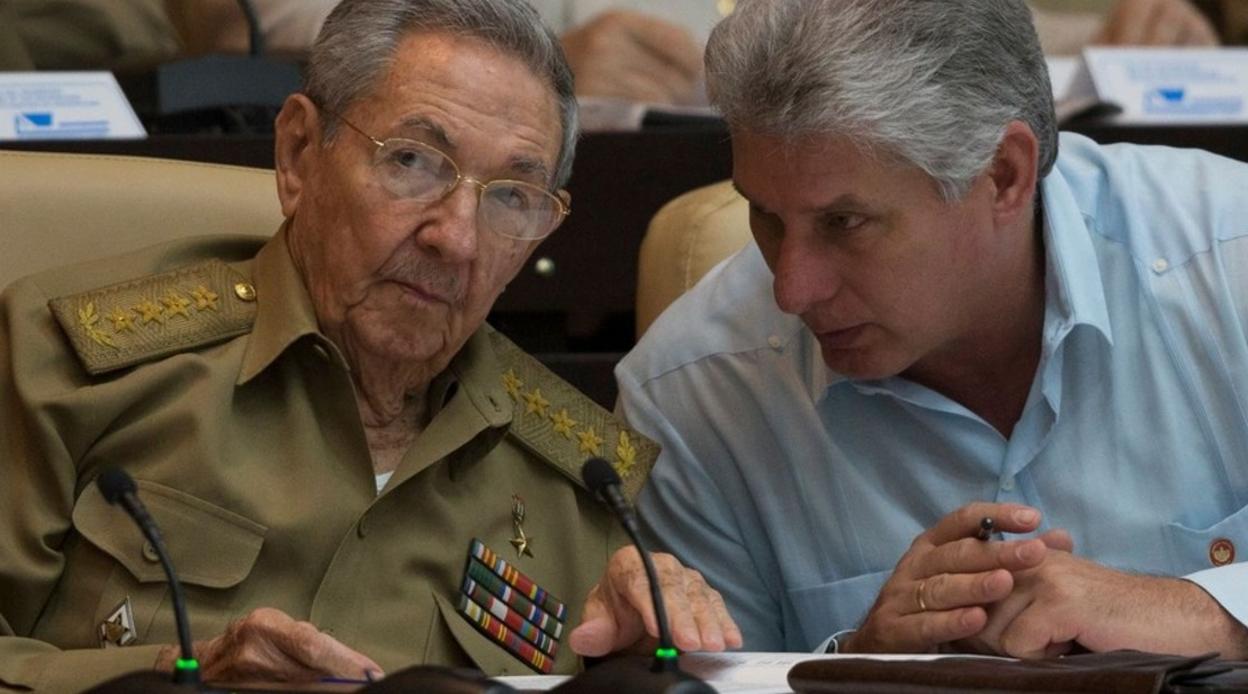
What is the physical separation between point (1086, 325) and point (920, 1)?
1.36 feet

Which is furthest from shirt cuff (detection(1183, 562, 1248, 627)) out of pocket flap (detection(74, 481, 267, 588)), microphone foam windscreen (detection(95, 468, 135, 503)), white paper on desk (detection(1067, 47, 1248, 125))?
white paper on desk (detection(1067, 47, 1248, 125))

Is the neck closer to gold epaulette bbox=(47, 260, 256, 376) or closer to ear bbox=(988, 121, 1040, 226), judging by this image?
ear bbox=(988, 121, 1040, 226)

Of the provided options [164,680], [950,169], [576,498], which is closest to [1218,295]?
[950,169]

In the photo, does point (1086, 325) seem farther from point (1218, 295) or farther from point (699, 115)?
point (699, 115)

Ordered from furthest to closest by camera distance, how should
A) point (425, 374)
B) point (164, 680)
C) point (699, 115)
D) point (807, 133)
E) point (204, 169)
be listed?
1. point (699, 115)
2. point (204, 169)
3. point (425, 374)
4. point (807, 133)
5. point (164, 680)

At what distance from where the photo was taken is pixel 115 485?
145 cm

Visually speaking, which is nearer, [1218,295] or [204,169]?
[1218,295]

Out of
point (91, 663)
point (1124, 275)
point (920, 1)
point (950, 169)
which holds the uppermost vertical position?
point (920, 1)

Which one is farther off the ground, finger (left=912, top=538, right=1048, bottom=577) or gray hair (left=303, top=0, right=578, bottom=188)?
gray hair (left=303, top=0, right=578, bottom=188)

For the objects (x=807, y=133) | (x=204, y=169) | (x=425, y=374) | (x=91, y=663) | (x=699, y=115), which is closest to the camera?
(x=91, y=663)

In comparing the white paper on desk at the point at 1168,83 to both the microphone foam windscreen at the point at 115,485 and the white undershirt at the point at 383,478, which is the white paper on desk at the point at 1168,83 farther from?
the microphone foam windscreen at the point at 115,485

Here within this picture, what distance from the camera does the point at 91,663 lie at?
5.92 feet

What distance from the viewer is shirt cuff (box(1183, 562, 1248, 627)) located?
193 centimetres

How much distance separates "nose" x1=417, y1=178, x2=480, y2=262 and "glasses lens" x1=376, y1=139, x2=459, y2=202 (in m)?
0.01
